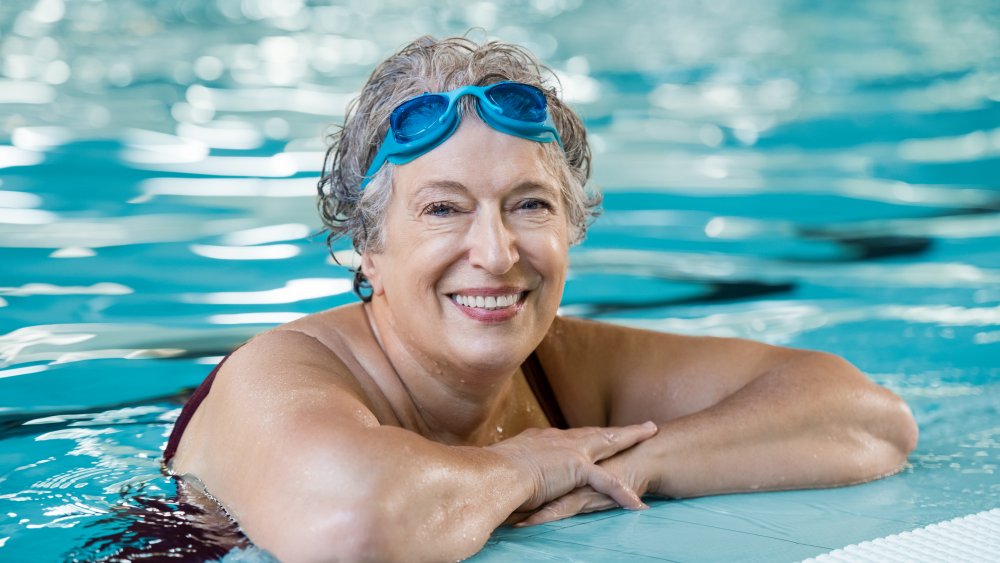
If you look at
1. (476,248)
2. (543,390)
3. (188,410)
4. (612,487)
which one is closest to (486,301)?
(476,248)

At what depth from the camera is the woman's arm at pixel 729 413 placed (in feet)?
10.5

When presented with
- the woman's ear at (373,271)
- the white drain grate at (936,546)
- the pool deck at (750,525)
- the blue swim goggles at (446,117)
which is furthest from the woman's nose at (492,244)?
the white drain grate at (936,546)

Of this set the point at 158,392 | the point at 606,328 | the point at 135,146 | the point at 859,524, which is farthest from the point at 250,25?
the point at 859,524

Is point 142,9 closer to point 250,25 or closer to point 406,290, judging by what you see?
point 250,25

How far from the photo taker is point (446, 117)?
9.36 ft

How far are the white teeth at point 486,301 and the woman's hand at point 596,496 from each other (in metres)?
0.51

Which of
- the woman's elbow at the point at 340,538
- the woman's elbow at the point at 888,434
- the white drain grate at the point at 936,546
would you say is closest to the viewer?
the woman's elbow at the point at 340,538

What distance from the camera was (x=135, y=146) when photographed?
363 inches

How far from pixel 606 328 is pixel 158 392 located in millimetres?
1933

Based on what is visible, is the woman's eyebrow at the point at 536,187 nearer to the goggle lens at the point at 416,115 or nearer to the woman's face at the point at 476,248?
the woman's face at the point at 476,248

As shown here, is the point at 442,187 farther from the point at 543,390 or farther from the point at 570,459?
the point at 543,390

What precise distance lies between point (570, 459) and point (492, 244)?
1.94 feet

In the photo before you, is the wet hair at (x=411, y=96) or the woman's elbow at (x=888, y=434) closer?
the wet hair at (x=411, y=96)

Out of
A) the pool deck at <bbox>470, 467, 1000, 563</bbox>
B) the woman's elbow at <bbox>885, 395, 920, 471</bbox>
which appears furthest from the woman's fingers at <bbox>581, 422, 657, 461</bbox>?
the woman's elbow at <bbox>885, 395, 920, 471</bbox>
